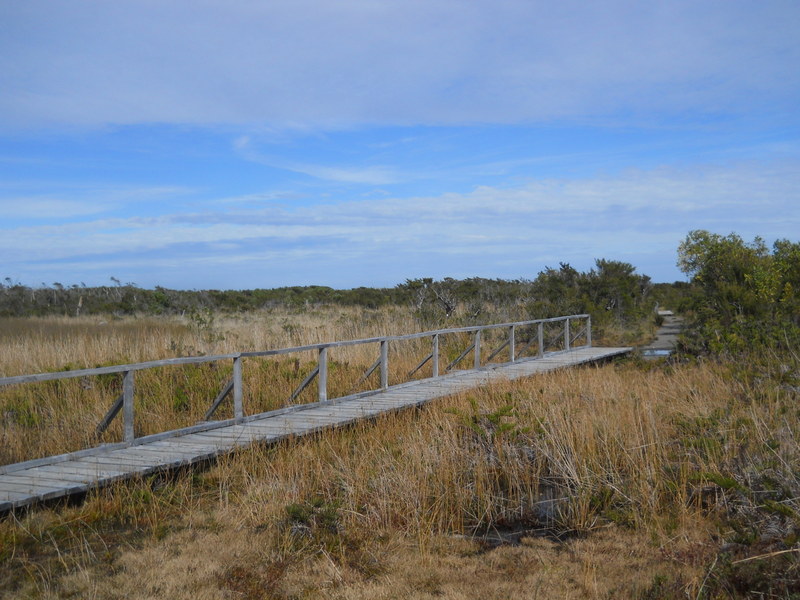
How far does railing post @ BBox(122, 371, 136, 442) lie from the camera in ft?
23.0

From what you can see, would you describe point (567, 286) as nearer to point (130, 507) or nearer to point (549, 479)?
point (549, 479)

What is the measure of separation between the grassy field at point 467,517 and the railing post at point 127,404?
89 centimetres

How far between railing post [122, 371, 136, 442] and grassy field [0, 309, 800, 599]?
0.89 meters

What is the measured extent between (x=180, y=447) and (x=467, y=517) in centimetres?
307

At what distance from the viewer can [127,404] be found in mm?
7051

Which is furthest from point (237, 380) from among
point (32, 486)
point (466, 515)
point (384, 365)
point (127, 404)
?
point (466, 515)

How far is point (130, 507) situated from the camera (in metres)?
5.82

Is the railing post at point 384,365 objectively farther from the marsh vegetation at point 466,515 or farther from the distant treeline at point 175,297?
the distant treeline at point 175,297

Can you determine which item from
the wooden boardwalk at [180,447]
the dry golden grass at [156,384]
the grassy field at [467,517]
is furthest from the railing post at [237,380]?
the grassy field at [467,517]

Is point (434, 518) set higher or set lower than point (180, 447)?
lower

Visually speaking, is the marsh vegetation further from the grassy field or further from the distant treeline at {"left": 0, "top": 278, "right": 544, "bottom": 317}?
the distant treeline at {"left": 0, "top": 278, "right": 544, "bottom": 317}

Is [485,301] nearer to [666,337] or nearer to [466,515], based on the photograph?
[666,337]

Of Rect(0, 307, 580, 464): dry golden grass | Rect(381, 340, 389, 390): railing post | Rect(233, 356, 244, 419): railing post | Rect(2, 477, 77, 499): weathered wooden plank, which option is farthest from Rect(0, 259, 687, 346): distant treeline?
Rect(2, 477, 77, 499): weathered wooden plank

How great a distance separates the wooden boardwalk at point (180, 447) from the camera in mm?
5820
